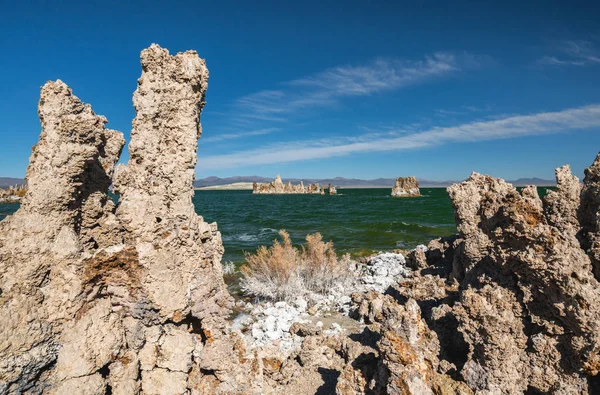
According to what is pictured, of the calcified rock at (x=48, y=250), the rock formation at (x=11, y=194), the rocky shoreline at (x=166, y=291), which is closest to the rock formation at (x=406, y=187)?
the rock formation at (x=11, y=194)

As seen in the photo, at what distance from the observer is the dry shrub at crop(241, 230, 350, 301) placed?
356 inches

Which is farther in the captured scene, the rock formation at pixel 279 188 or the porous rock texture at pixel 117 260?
the rock formation at pixel 279 188

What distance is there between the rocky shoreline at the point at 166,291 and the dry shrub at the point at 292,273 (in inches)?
200

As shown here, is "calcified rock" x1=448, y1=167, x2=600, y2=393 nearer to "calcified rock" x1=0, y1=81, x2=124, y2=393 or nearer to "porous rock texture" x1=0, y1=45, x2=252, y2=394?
"porous rock texture" x1=0, y1=45, x2=252, y2=394

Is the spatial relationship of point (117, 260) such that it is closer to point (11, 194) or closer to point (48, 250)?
point (48, 250)

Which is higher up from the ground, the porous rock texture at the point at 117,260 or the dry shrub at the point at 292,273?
the porous rock texture at the point at 117,260

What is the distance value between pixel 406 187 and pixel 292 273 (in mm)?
106056

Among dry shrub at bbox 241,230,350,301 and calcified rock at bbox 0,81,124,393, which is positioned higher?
calcified rock at bbox 0,81,124,393

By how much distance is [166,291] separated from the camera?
9.79ft

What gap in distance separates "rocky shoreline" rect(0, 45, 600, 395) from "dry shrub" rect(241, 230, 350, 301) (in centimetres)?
507

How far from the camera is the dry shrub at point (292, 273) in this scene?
904cm

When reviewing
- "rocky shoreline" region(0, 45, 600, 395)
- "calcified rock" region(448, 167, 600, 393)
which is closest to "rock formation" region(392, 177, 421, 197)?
"calcified rock" region(448, 167, 600, 393)

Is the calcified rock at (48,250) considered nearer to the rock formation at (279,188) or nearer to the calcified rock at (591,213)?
the calcified rock at (591,213)

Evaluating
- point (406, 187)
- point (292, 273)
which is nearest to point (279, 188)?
point (406, 187)
